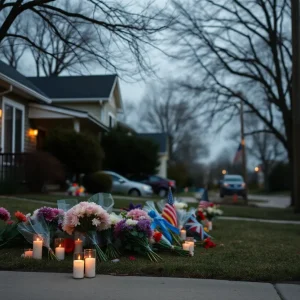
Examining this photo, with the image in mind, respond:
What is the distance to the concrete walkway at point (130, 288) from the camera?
17.0ft

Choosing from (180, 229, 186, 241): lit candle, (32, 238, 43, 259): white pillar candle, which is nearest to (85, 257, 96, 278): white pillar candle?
(32, 238, 43, 259): white pillar candle

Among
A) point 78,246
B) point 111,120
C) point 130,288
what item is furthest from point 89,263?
point 111,120

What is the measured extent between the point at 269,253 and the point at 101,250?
2.94m

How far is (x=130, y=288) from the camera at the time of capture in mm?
5543

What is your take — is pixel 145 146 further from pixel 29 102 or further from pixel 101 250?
pixel 101 250

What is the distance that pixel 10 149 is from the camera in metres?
18.6

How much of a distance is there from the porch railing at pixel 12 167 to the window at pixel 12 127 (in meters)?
1.08

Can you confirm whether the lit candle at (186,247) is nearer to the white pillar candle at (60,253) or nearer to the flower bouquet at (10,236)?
the white pillar candle at (60,253)

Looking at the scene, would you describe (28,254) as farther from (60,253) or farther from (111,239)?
(111,239)

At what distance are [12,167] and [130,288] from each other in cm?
1196

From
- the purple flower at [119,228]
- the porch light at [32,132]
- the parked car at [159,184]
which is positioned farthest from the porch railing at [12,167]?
the parked car at [159,184]

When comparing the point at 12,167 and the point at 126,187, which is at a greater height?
the point at 12,167

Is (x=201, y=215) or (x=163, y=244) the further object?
(x=201, y=215)

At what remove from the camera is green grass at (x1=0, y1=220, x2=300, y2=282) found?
634 cm
